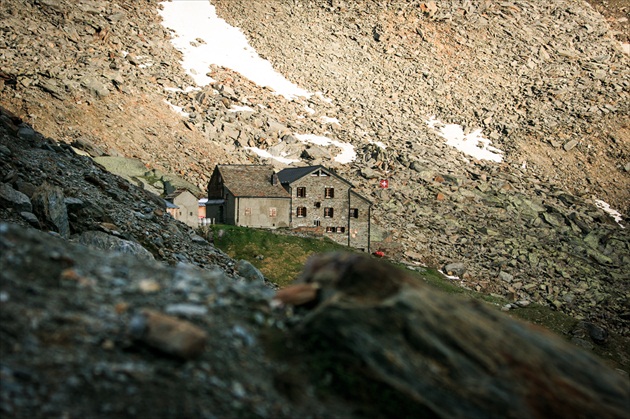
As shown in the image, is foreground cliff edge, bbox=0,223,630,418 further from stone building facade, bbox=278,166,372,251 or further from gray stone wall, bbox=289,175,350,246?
stone building facade, bbox=278,166,372,251

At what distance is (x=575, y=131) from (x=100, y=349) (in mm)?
127654

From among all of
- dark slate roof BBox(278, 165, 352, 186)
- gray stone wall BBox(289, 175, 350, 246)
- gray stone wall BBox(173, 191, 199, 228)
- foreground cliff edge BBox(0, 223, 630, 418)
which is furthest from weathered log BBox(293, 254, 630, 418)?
dark slate roof BBox(278, 165, 352, 186)

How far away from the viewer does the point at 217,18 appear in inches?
5640

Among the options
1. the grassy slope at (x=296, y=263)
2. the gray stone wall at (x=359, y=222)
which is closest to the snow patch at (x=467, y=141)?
the gray stone wall at (x=359, y=222)

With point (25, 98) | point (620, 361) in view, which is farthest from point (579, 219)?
point (25, 98)

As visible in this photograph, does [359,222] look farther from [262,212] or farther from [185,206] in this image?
[185,206]

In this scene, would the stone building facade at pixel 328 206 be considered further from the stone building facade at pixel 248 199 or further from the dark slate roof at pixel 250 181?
the dark slate roof at pixel 250 181

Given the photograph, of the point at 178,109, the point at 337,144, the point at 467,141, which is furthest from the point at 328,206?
the point at 467,141

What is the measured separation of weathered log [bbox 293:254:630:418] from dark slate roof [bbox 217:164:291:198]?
5962 centimetres

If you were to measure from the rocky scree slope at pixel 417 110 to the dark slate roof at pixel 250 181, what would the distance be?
11.0m

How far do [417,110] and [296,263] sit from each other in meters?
76.9

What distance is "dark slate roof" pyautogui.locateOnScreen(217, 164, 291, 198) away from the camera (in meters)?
72.8

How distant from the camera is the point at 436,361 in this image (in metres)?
12.0

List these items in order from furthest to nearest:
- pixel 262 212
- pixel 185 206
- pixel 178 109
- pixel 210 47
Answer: pixel 210 47, pixel 178 109, pixel 262 212, pixel 185 206
